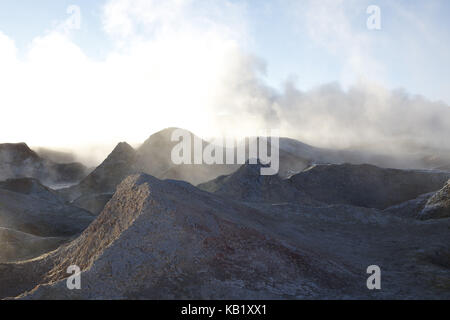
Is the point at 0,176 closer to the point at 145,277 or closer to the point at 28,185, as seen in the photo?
the point at 28,185

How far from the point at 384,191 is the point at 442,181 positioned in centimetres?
477

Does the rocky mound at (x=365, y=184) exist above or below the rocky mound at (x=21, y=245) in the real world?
above

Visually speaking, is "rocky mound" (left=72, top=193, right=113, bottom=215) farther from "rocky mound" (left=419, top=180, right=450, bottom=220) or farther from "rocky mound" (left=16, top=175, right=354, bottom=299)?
"rocky mound" (left=419, top=180, right=450, bottom=220)

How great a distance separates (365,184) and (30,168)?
43614mm

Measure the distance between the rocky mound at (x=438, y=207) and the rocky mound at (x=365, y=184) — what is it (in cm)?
877

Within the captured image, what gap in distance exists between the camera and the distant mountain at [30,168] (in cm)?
5144

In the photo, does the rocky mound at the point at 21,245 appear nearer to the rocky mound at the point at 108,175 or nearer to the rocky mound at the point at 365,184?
the rocky mound at the point at 365,184

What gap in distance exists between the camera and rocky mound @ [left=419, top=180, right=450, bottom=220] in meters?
20.8

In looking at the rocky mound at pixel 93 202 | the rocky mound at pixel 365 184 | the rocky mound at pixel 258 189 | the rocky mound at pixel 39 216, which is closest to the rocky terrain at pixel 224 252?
the rocky mound at pixel 39 216

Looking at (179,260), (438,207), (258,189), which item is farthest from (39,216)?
(438,207)

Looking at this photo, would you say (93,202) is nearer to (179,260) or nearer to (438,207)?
(438,207)
